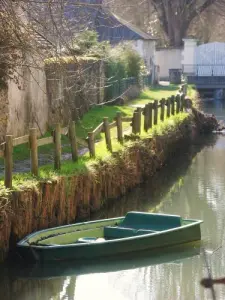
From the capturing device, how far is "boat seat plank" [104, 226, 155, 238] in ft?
46.0

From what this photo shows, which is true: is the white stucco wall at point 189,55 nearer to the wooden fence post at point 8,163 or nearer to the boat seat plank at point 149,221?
the boat seat plank at point 149,221

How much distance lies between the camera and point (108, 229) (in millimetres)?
14242

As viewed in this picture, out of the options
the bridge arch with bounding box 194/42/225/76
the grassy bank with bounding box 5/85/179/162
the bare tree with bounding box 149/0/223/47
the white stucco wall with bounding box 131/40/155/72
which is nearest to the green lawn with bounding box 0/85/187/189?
the grassy bank with bounding box 5/85/179/162

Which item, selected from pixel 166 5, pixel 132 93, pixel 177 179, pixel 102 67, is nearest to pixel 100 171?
pixel 177 179

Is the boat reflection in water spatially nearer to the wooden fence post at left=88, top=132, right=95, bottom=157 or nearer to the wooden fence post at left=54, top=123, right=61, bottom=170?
the wooden fence post at left=54, top=123, right=61, bottom=170

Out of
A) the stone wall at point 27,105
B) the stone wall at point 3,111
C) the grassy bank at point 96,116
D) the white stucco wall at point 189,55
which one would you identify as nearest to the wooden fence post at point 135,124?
the grassy bank at point 96,116

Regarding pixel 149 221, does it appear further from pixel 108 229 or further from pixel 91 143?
pixel 91 143

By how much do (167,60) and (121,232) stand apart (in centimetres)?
4295

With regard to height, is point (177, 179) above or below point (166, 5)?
below

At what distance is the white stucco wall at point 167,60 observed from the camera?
55.3 meters

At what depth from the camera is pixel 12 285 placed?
41.0 ft

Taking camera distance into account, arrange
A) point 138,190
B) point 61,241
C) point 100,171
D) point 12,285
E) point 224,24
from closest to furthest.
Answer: point 12,285 < point 61,241 < point 100,171 < point 138,190 < point 224,24

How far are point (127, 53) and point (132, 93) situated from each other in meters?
1.98

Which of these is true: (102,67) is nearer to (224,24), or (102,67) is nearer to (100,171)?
(100,171)
